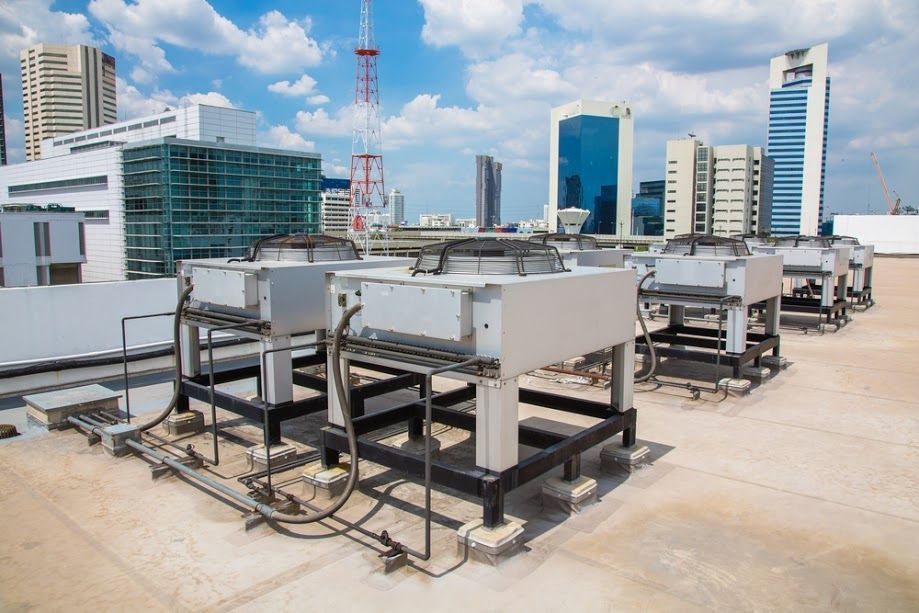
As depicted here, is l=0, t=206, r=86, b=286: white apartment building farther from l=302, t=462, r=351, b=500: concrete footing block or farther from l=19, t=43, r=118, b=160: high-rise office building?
l=19, t=43, r=118, b=160: high-rise office building

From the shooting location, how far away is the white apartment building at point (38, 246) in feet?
143

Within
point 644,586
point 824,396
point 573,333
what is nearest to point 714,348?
point 824,396

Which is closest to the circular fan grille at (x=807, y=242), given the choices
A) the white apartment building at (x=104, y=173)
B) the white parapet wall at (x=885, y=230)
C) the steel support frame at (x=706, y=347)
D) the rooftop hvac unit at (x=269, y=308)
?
the steel support frame at (x=706, y=347)

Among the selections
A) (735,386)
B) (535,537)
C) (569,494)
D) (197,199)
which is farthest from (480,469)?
(197,199)

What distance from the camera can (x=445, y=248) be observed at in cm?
586

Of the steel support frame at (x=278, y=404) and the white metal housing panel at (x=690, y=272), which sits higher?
the white metal housing panel at (x=690, y=272)

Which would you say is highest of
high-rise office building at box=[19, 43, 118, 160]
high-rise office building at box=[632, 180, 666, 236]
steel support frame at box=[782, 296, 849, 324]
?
high-rise office building at box=[19, 43, 118, 160]

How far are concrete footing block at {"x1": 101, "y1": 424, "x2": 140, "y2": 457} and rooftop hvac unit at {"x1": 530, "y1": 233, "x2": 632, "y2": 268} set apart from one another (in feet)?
25.1

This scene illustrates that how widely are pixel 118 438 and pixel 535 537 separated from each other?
183 inches

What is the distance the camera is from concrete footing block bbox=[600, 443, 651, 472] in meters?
6.53

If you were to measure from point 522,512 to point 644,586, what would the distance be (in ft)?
4.78

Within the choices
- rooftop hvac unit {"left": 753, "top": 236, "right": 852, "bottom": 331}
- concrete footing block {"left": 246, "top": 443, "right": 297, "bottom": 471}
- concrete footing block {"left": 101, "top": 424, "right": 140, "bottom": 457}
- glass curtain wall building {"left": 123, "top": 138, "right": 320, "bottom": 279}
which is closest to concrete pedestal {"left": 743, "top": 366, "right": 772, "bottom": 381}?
rooftop hvac unit {"left": 753, "top": 236, "right": 852, "bottom": 331}

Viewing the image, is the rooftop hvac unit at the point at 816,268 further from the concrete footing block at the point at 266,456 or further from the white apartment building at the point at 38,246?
the white apartment building at the point at 38,246

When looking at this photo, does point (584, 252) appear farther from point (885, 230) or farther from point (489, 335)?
point (885, 230)
